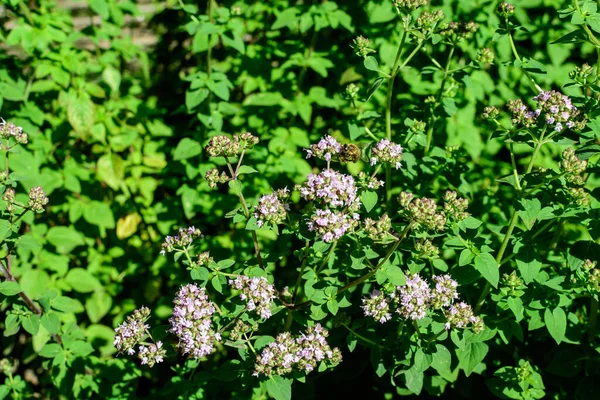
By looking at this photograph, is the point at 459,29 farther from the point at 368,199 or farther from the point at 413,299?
Answer: the point at 413,299

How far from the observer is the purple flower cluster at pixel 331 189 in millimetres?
2404

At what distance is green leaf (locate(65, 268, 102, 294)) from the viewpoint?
12.7 feet

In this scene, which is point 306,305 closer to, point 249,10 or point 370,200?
point 370,200

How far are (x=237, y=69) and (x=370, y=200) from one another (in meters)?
1.98

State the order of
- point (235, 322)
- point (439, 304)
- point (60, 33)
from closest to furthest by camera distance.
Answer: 1. point (439, 304)
2. point (235, 322)
3. point (60, 33)

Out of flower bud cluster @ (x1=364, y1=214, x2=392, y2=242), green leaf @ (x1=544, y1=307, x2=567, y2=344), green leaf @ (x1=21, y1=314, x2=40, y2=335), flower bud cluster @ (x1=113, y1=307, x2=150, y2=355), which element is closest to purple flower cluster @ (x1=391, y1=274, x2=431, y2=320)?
flower bud cluster @ (x1=364, y1=214, x2=392, y2=242)

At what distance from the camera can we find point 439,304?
2525 mm

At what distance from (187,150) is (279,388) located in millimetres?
1774

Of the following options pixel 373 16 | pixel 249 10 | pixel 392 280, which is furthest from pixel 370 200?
pixel 249 10

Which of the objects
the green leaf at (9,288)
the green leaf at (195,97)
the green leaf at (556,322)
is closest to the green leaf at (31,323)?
the green leaf at (9,288)

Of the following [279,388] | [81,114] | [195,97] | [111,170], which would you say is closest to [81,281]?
[111,170]

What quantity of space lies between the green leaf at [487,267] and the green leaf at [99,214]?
7.77ft

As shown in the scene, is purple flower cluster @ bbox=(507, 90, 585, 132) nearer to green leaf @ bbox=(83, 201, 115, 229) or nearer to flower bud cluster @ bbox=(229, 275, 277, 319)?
flower bud cluster @ bbox=(229, 275, 277, 319)

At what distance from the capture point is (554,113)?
103 inches
